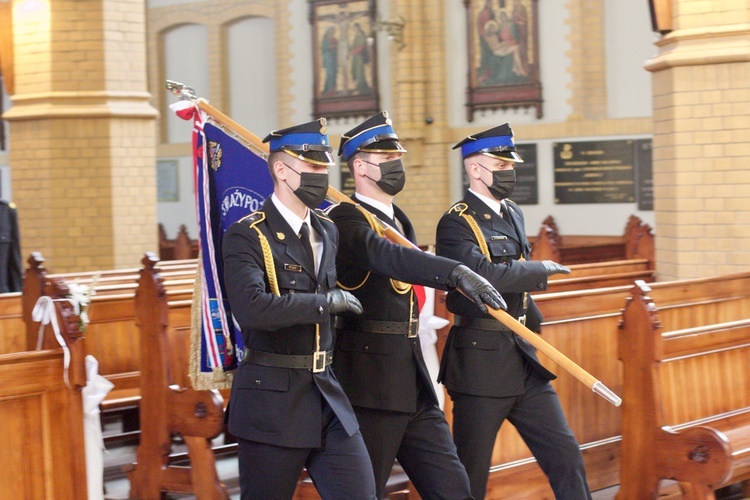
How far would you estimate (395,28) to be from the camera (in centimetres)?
1452

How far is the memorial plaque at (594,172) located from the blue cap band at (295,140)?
10.1 m

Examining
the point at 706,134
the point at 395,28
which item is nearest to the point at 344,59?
the point at 395,28

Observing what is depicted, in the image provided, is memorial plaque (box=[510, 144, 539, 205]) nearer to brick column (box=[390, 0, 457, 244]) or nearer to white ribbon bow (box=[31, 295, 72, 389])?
Result: brick column (box=[390, 0, 457, 244])

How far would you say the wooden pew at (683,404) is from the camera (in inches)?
177

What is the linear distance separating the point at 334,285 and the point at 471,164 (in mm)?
916

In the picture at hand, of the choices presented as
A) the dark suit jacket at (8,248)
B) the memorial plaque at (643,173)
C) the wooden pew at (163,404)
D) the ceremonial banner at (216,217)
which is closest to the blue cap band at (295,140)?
the ceremonial banner at (216,217)

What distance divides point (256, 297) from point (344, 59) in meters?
12.8

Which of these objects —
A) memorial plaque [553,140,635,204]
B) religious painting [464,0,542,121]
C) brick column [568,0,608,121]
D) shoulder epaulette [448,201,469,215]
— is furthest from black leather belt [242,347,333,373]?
religious painting [464,0,542,121]

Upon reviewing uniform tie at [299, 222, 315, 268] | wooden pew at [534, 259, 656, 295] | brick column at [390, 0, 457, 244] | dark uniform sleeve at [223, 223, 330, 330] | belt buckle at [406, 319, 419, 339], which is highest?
brick column at [390, 0, 457, 244]

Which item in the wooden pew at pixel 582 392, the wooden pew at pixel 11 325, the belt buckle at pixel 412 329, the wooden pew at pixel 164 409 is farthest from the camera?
the wooden pew at pixel 11 325

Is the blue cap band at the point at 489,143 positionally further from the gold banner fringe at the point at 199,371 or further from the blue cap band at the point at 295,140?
the gold banner fringe at the point at 199,371

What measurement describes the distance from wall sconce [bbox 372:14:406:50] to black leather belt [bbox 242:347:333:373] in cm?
1177

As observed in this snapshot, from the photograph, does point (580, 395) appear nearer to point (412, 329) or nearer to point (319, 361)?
point (412, 329)

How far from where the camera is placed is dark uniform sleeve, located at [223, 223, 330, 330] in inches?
119
